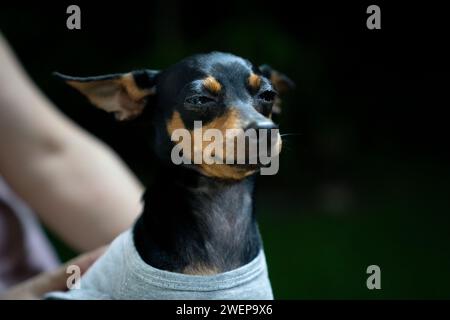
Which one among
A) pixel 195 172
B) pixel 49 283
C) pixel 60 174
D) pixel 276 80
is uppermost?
pixel 276 80

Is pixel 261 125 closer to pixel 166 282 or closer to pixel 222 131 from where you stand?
pixel 222 131

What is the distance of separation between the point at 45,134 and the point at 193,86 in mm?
727

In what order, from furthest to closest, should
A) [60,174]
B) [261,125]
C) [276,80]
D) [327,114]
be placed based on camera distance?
[327,114], [60,174], [276,80], [261,125]

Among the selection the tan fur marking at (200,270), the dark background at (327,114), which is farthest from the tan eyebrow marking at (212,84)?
the dark background at (327,114)

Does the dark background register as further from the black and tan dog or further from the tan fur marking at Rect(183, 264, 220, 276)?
the tan fur marking at Rect(183, 264, 220, 276)

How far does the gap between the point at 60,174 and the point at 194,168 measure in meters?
0.63

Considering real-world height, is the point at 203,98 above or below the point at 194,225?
above

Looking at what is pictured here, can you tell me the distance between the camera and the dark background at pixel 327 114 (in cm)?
244

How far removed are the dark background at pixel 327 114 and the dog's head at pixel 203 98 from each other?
1.18m

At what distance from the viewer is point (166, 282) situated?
2.56 ft

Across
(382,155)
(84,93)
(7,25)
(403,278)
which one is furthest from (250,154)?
(382,155)

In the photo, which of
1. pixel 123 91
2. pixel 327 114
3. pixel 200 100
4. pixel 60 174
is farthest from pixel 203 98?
pixel 327 114

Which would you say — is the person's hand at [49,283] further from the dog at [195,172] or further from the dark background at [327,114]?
the dark background at [327,114]

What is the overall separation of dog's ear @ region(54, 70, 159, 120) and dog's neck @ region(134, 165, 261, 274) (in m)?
0.10
